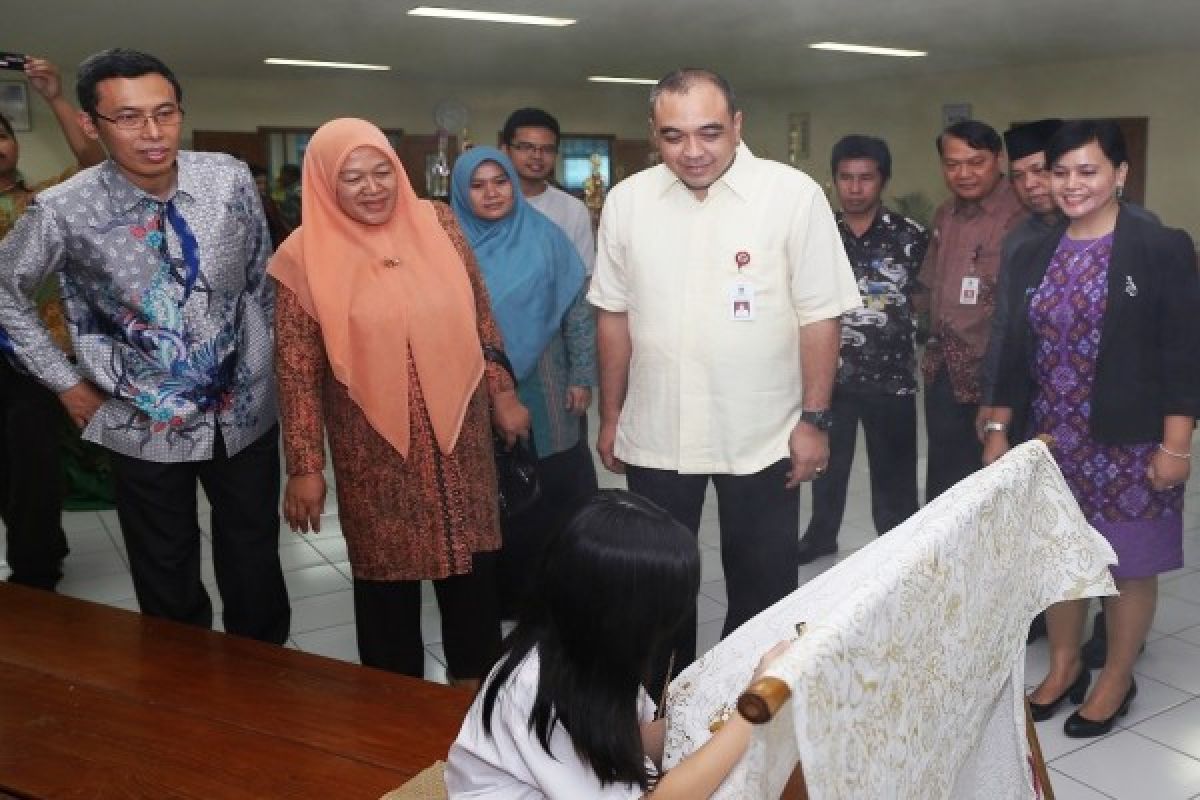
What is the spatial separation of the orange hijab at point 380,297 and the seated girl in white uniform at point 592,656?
914mm

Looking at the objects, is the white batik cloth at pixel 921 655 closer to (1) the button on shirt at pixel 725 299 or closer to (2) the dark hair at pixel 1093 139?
(1) the button on shirt at pixel 725 299

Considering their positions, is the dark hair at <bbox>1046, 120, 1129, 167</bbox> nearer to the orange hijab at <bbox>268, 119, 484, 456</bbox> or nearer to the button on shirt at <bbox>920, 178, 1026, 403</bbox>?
the button on shirt at <bbox>920, 178, 1026, 403</bbox>

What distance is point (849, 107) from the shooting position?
39.3 ft

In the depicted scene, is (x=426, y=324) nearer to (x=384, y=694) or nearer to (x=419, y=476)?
(x=419, y=476)

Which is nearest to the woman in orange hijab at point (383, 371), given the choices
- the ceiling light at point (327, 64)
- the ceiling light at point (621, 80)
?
the ceiling light at point (327, 64)

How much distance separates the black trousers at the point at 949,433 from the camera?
3.28 m

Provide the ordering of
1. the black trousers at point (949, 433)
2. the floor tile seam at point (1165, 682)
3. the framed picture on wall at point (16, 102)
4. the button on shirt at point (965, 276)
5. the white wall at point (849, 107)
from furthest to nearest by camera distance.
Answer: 1. the framed picture on wall at point (16, 102)
2. the white wall at point (849, 107)
3. the black trousers at point (949, 433)
4. the button on shirt at point (965, 276)
5. the floor tile seam at point (1165, 682)

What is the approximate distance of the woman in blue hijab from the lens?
2.69 meters

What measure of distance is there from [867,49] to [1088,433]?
7.64 meters

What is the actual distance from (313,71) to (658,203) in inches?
371

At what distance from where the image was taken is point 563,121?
12.9 m

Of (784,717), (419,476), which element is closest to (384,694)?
(419,476)

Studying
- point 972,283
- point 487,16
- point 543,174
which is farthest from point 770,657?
point 487,16

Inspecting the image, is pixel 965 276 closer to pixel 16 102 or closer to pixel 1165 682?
pixel 1165 682
